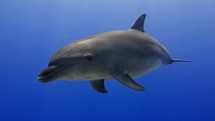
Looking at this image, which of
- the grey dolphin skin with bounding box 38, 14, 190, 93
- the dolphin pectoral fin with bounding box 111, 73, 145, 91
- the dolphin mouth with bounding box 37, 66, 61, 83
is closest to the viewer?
the dolphin mouth with bounding box 37, 66, 61, 83

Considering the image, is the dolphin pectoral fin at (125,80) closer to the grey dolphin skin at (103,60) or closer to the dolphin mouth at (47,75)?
the grey dolphin skin at (103,60)

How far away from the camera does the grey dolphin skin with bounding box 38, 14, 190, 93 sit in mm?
4430

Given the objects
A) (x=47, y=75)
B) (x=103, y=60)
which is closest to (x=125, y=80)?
(x=103, y=60)

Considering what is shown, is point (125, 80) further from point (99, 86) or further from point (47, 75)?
point (47, 75)

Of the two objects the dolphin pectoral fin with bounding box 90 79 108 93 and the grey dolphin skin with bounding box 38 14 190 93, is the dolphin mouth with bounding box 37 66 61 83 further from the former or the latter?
the dolphin pectoral fin with bounding box 90 79 108 93

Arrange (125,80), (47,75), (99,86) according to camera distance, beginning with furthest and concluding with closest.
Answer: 1. (99,86)
2. (125,80)
3. (47,75)

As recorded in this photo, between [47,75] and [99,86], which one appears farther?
[99,86]

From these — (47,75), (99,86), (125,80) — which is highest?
(47,75)

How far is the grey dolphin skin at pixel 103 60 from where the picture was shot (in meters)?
4.43

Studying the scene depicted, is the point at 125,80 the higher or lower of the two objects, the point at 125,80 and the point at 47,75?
the lower

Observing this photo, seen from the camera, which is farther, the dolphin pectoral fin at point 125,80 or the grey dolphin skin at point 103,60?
the dolphin pectoral fin at point 125,80

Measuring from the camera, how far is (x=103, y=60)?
493cm

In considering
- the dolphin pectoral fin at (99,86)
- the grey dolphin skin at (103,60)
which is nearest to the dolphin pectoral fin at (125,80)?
the grey dolphin skin at (103,60)

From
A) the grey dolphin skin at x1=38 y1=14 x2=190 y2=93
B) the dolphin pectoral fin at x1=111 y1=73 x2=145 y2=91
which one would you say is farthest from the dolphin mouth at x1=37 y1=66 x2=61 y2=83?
the dolphin pectoral fin at x1=111 y1=73 x2=145 y2=91
